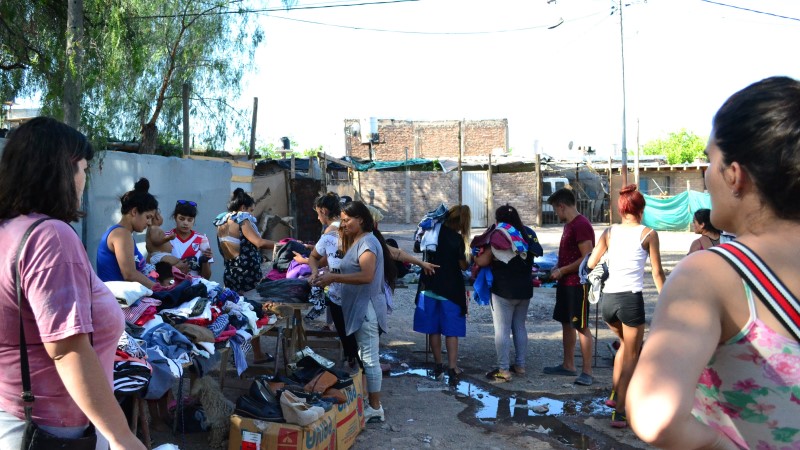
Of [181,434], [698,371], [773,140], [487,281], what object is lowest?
[181,434]

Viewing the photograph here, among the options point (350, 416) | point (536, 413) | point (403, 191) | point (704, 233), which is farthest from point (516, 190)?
point (350, 416)

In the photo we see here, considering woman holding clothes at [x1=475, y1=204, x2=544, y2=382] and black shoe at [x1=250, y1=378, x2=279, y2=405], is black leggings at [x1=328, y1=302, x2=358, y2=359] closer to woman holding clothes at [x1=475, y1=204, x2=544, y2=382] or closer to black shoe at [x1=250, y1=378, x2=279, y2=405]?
black shoe at [x1=250, y1=378, x2=279, y2=405]

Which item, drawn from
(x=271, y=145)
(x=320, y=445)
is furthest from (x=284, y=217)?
(x=271, y=145)

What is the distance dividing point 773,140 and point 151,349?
155 inches

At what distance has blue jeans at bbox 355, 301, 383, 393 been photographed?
20.9 ft

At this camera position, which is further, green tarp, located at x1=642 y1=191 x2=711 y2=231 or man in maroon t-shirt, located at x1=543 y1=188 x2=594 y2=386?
Answer: green tarp, located at x1=642 y1=191 x2=711 y2=231

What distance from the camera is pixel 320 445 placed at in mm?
5023

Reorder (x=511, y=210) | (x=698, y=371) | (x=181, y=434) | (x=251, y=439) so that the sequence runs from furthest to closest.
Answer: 1. (x=511, y=210)
2. (x=181, y=434)
3. (x=251, y=439)
4. (x=698, y=371)

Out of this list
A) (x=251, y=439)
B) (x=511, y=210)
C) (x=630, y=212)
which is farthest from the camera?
(x=511, y=210)

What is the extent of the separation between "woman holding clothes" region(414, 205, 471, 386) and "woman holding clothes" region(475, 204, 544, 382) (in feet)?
1.05

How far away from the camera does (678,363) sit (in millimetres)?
1396

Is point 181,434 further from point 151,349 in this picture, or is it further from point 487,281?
point 487,281

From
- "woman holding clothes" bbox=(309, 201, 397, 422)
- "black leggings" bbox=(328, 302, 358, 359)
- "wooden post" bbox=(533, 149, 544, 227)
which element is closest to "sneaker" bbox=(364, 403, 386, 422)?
"woman holding clothes" bbox=(309, 201, 397, 422)

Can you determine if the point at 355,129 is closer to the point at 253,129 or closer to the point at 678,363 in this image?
the point at 253,129
